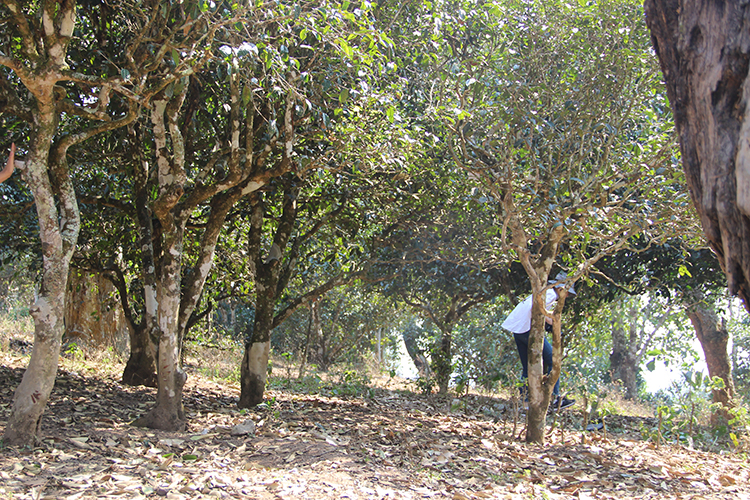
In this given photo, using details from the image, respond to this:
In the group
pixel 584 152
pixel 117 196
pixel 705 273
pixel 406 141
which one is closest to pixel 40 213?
pixel 406 141

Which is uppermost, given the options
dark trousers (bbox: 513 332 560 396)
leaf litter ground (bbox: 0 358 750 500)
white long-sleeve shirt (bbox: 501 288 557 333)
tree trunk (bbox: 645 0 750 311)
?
tree trunk (bbox: 645 0 750 311)

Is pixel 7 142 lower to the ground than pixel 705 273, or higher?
higher

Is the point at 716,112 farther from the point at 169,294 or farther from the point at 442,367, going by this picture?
the point at 442,367

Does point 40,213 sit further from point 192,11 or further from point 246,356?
point 246,356

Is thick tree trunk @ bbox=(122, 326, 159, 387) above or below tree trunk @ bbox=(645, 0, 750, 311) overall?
below

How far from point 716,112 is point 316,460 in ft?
13.1

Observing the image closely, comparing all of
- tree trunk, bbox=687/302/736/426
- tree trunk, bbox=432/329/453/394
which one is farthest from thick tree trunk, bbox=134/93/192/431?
tree trunk, bbox=687/302/736/426

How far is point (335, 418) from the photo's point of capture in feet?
22.1

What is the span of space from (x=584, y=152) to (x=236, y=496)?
460 centimetres

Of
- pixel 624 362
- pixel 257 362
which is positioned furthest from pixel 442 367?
pixel 624 362

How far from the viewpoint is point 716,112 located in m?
1.53

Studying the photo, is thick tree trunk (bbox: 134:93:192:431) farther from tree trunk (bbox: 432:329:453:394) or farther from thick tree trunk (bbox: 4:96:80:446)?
tree trunk (bbox: 432:329:453:394)

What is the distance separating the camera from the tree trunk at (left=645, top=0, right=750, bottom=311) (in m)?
1.46

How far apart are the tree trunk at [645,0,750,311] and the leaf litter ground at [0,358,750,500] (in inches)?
118
